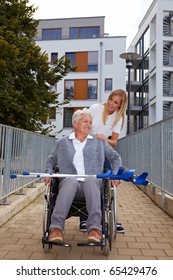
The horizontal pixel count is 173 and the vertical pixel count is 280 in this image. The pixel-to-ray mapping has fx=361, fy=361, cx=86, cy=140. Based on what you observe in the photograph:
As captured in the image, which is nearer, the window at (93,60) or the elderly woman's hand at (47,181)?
the elderly woman's hand at (47,181)

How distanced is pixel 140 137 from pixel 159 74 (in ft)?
71.2

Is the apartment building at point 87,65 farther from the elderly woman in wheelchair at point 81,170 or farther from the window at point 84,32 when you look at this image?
the elderly woman in wheelchair at point 81,170

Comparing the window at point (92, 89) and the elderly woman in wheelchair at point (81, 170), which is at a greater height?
the window at point (92, 89)

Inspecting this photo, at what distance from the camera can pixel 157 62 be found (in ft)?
99.7

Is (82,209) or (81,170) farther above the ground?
(81,170)

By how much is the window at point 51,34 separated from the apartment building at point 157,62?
837cm

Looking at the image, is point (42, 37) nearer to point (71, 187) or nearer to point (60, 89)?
point (60, 89)

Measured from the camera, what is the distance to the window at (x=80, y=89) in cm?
3353

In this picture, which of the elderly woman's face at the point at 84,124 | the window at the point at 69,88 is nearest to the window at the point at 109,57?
the window at the point at 69,88

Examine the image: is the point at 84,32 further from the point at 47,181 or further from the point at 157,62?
the point at 47,181

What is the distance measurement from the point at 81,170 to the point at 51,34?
34.9 m

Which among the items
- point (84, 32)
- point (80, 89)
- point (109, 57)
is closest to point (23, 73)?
point (80, 89)

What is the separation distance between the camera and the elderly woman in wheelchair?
11.3 feet

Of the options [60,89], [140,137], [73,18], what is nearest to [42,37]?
[73,18]
